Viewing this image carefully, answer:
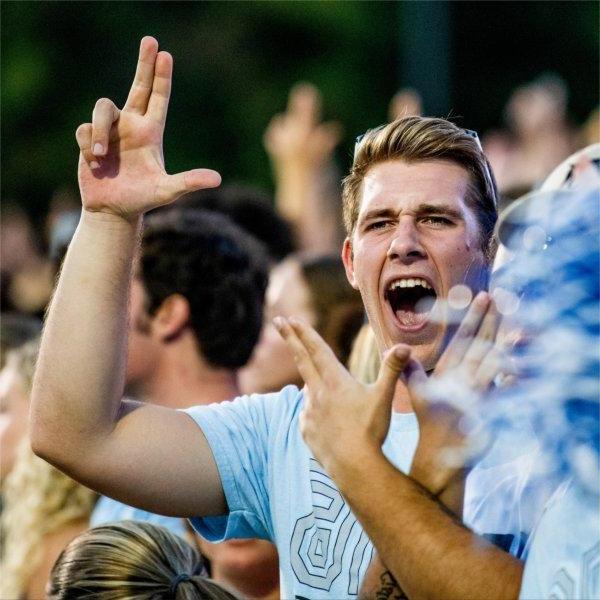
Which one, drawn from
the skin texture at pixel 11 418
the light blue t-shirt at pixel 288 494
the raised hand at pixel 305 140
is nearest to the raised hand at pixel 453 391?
the light blue t-shirt at pixel 288 494

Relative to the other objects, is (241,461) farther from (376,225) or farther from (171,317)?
(171,317)

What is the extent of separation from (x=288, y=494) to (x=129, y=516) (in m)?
1.36

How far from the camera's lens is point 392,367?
7.87 ft

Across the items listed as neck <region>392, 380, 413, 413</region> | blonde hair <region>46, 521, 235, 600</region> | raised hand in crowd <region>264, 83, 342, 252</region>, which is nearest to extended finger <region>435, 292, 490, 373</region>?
neck <region>392, 380, 413, 413</region>

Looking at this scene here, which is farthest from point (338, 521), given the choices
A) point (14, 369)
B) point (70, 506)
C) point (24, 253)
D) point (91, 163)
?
point (24, 253)

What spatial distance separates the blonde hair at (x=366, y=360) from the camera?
388 centimetres

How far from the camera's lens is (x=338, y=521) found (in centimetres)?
286

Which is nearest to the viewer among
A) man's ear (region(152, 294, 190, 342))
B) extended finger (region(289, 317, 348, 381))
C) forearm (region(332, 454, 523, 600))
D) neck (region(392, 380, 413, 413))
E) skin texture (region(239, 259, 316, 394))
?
forearm (region(332, 454, 523, 600))

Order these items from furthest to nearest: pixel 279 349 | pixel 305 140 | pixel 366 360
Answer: pixel 305 140 < pixel 279 349 < pixel 366 360

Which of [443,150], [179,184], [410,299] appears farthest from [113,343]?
[443,150]

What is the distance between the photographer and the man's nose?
10.3 ft

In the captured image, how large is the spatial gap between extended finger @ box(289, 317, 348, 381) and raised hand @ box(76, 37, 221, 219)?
1.69 feet

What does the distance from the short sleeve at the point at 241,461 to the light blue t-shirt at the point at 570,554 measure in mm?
907

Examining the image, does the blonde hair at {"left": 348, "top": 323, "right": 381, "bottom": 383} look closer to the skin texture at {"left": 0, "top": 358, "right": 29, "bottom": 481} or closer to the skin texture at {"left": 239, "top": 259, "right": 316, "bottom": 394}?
the skin texture at {"left": 239, "top": 259, "right": 316, "bottom": 394}
